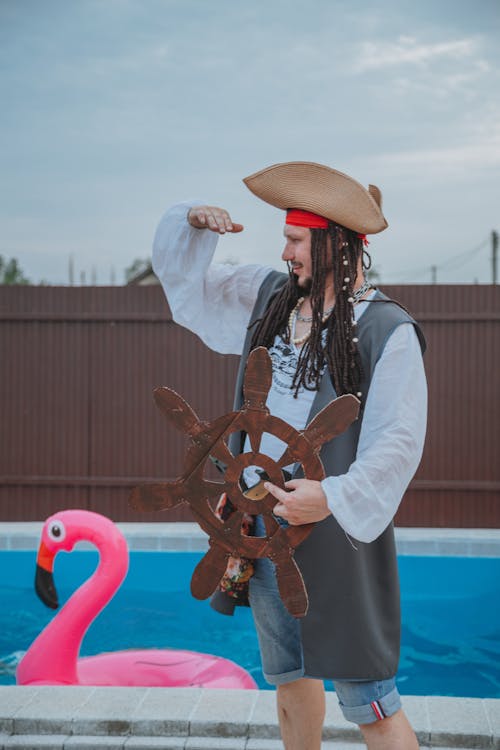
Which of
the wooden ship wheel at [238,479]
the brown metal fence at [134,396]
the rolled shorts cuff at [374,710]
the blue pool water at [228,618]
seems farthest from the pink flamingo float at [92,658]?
the brown metal fence at [134,396]

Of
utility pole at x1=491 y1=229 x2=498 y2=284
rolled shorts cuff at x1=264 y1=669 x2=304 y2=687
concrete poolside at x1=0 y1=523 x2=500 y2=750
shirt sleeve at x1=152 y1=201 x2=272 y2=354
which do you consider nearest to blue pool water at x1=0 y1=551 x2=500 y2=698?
concrete poolside at x1=0 y1=523 x2=500 y2=750

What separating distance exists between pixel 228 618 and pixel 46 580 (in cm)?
214

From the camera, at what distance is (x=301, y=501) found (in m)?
1.78

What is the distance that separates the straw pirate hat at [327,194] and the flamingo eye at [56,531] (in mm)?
2214

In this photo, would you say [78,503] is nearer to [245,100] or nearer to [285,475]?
[245,100]

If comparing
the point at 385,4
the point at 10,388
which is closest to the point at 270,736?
the point at 10,388

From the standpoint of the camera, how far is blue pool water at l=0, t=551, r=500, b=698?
16.3 ft

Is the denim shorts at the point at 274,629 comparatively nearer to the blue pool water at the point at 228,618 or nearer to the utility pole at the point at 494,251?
the blue pool water at the point at 228,618

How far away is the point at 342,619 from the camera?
1926 mm

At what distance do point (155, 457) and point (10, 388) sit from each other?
1.18 meters

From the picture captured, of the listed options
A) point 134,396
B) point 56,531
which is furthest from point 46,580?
point 134,396

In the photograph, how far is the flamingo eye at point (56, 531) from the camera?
380 cm

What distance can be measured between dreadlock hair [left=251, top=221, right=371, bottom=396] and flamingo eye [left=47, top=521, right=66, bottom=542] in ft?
6.85

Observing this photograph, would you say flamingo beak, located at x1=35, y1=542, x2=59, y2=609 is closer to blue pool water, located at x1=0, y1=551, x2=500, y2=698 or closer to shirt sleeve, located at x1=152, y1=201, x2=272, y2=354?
blue pool water, located at x1=0, y1=551, x2=500, y2=698
